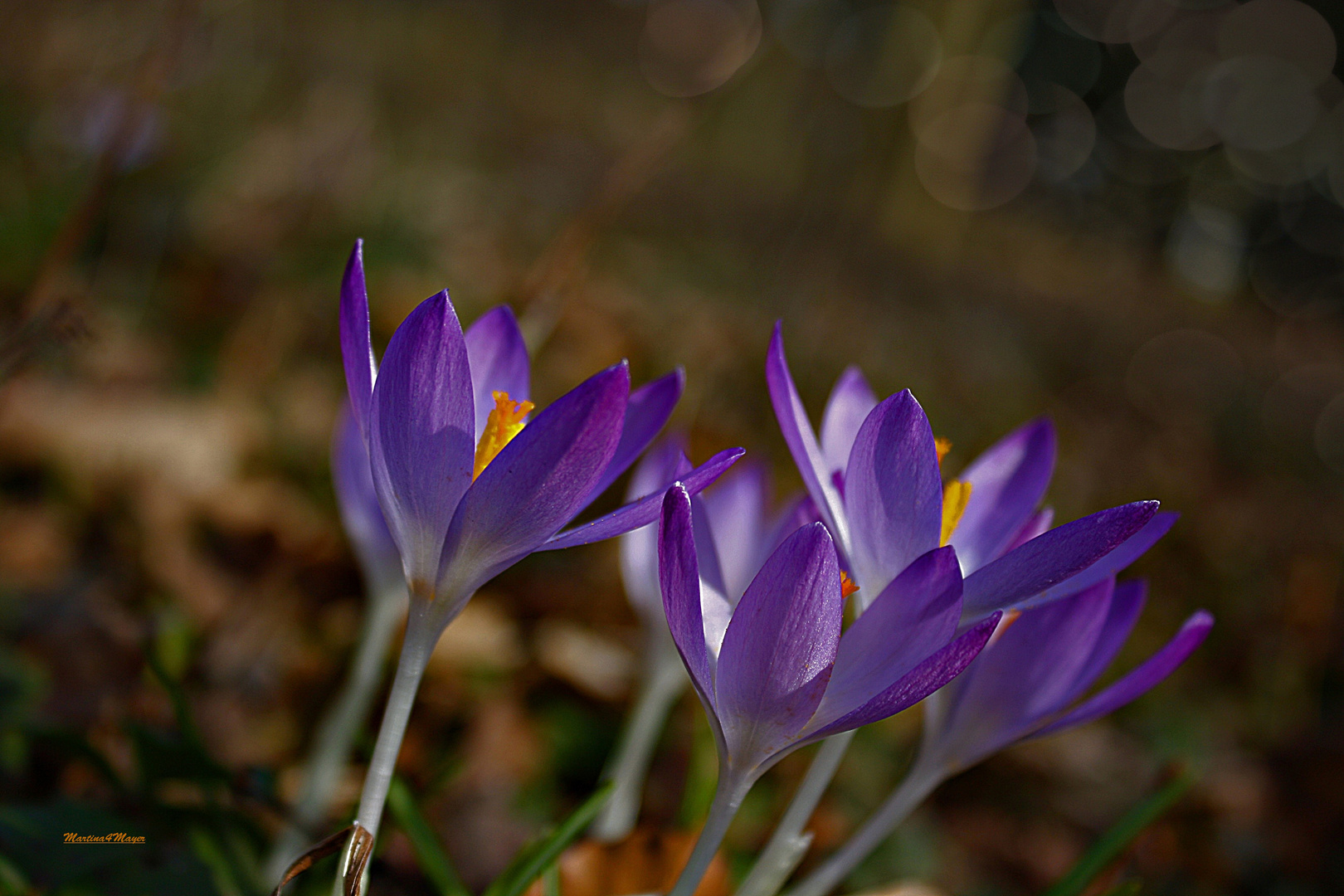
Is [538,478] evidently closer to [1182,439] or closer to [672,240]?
[672,240]

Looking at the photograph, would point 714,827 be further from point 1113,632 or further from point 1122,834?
point 1122,834

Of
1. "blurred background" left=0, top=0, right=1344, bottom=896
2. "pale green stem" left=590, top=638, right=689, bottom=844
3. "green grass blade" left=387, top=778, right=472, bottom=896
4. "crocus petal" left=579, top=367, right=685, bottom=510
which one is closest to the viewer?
"crocus petal" left=579, top=367, right=685, bottom=510

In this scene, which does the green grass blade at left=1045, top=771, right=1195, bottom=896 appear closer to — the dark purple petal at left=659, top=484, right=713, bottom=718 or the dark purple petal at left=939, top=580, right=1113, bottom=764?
the dark purple petal at left=939, top=580, right=1113, bottom=764

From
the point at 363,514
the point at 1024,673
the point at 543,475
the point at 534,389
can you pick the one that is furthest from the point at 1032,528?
the point at 534,389

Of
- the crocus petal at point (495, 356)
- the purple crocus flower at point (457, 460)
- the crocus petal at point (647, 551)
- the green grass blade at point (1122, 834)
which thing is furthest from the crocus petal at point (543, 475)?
the green grass blade at point (1122, 834)

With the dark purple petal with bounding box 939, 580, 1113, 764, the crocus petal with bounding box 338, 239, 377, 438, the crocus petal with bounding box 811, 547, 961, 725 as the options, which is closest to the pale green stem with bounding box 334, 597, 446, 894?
the crocus petal with bounding box 338, 239, 377, 438

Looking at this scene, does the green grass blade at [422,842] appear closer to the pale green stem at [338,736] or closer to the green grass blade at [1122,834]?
the pale green stem at [338,736]

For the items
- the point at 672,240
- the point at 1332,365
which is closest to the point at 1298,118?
the point at 1332,365
